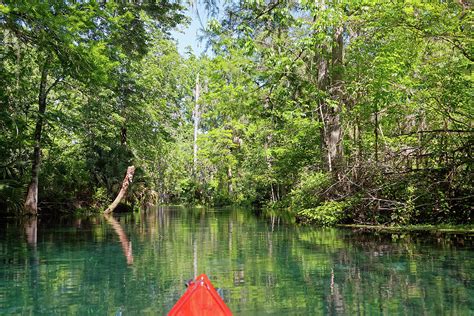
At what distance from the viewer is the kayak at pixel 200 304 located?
10.6 ft

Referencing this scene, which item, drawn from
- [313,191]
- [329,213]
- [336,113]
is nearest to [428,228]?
[329,213]

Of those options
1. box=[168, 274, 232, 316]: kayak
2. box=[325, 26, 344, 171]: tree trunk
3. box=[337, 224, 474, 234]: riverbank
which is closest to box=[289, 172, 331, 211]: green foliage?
box=[325, 26, 344, 171]: tree trunk

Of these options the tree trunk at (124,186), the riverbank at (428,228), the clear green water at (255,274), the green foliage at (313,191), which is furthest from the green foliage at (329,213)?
the tree trunk at (124,186)

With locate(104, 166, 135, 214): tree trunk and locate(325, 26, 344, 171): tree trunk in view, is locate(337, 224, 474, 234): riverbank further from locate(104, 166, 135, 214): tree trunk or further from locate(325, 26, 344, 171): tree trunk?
locate(104, 166, 135, 214): tree trunk

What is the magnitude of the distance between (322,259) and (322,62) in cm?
1062

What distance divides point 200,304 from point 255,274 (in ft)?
14.4

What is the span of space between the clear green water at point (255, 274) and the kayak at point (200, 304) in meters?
2.03

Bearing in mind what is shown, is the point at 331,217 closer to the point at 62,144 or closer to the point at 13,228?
the point at 13,228

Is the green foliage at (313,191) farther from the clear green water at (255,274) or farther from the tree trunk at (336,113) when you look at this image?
the clear green water at (255,274)

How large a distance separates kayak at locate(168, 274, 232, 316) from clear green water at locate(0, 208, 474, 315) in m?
2.03

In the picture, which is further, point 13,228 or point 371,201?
point 13,228

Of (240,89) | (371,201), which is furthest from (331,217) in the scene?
(240,89)

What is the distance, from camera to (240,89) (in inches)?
699

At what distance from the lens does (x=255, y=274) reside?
7562 millimetres
